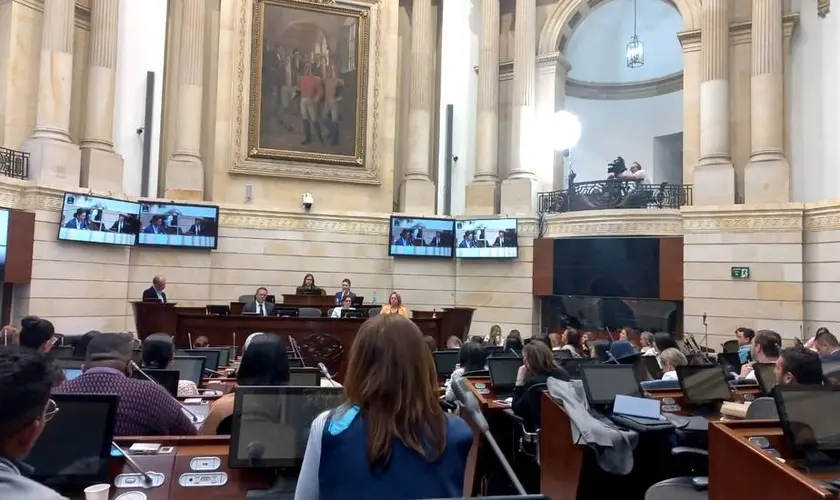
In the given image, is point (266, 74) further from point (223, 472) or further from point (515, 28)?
point (223, 472)

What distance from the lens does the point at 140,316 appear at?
9.95m

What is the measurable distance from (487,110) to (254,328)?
28.1 ft

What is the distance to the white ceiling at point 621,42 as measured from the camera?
56.9ft

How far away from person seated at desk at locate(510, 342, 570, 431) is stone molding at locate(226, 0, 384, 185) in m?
11.3

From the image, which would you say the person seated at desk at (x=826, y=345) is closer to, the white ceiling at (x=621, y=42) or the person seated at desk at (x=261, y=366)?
the person seated at desk at (x=261, y=366)

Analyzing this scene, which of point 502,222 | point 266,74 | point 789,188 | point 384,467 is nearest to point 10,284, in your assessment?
point 266,74

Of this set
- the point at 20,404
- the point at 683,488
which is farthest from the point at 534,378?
the point at 20,404

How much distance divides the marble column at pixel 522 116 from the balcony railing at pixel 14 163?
32.5 feet

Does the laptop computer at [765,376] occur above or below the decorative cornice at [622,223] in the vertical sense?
below

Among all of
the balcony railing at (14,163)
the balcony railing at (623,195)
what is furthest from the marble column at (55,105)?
the balcony railing at (623,195)

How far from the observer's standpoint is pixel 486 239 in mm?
14789

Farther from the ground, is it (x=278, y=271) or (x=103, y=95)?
(x=103, y=95)

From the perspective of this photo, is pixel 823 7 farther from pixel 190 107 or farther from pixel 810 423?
pixel 190 107

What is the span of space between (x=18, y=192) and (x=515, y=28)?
11293 mm
